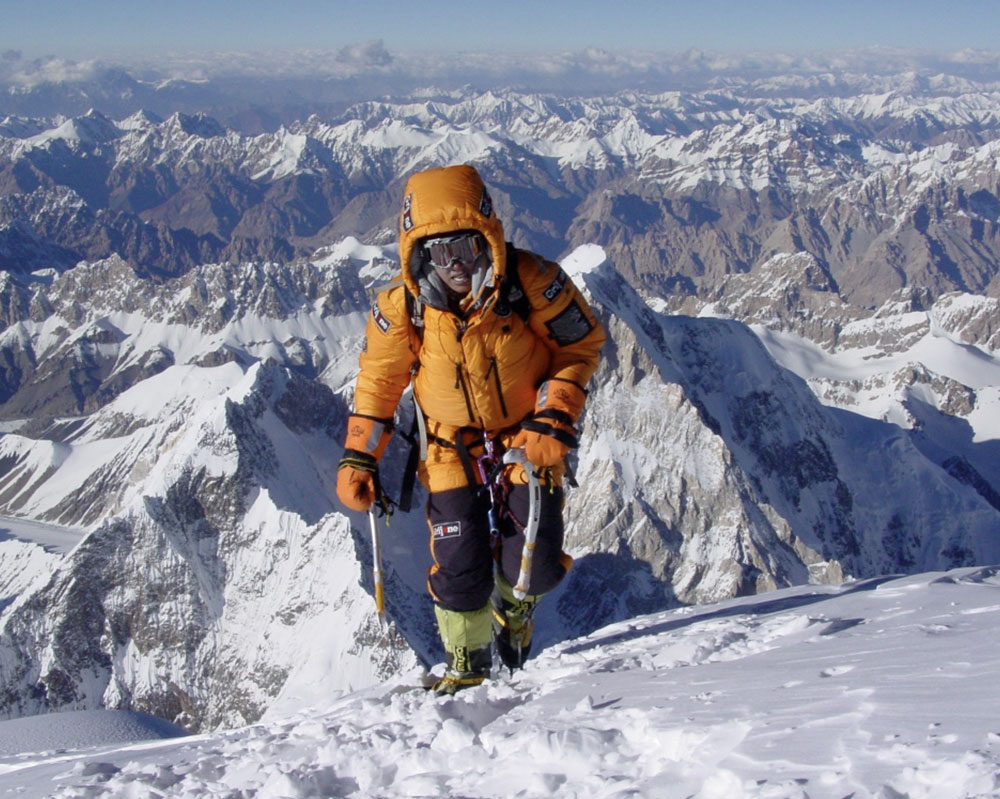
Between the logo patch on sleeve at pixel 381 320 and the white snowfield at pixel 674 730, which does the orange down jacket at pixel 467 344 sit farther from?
the white snowfield at pixel 674 730

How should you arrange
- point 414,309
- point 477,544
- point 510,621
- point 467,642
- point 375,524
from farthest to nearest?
1. point 510,621
2. point 375,524
3. point 467,642
4. point 477,544
5. point 414,309

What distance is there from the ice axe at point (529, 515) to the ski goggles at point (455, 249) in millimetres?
2297

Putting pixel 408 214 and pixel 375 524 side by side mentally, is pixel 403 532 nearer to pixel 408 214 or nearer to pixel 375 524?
pixel 375 524

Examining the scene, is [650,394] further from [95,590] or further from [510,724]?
[510,724]

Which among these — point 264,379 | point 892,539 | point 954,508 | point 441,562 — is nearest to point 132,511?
point 264,379

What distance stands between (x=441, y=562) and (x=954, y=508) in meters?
151

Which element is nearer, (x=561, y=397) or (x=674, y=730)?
(x=674, y=730)

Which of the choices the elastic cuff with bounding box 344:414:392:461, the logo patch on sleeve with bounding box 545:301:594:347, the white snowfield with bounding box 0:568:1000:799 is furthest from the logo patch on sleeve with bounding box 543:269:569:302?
the white snowfield with bounding box 0:568:1000:799

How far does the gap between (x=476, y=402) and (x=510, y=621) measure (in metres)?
3.04

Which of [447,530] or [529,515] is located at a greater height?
[529,515]

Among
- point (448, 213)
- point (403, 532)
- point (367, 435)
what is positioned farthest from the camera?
point (403, 532)

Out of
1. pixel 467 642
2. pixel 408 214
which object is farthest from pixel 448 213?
pixel 467 642

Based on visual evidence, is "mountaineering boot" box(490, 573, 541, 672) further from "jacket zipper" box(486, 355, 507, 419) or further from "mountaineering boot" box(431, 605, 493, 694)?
"jacket zipper" box(486, 355, 507, 419)

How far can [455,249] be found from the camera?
27.8 feet
